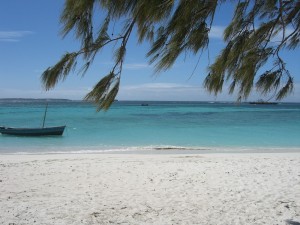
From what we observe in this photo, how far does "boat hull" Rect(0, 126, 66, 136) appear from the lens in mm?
22578

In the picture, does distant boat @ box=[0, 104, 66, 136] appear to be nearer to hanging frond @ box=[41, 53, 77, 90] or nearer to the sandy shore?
the sandy shore

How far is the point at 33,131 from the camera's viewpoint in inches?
891

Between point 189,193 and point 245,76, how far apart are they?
4.19 meters

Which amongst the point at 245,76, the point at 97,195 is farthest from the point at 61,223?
the point at 245,76

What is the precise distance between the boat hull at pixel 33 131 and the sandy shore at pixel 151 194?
13153mm

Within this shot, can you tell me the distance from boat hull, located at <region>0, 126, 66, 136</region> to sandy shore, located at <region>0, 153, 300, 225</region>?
43.2 ft

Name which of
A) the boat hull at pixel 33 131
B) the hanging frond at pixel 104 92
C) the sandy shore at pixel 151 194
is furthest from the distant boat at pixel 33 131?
the hanging frond at pixel 104 92

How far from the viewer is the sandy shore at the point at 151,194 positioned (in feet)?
16.7

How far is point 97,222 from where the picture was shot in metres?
4.88

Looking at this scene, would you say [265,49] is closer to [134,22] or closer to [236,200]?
[134,22]

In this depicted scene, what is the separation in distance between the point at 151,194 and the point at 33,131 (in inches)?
701

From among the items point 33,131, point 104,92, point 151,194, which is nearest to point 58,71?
point 104,92

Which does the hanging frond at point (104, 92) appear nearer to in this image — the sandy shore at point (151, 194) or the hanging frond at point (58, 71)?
the hanging frond at point (58, 71)

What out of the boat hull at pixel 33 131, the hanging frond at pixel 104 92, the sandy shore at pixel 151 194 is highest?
the hanging frond at pixel 104 92
